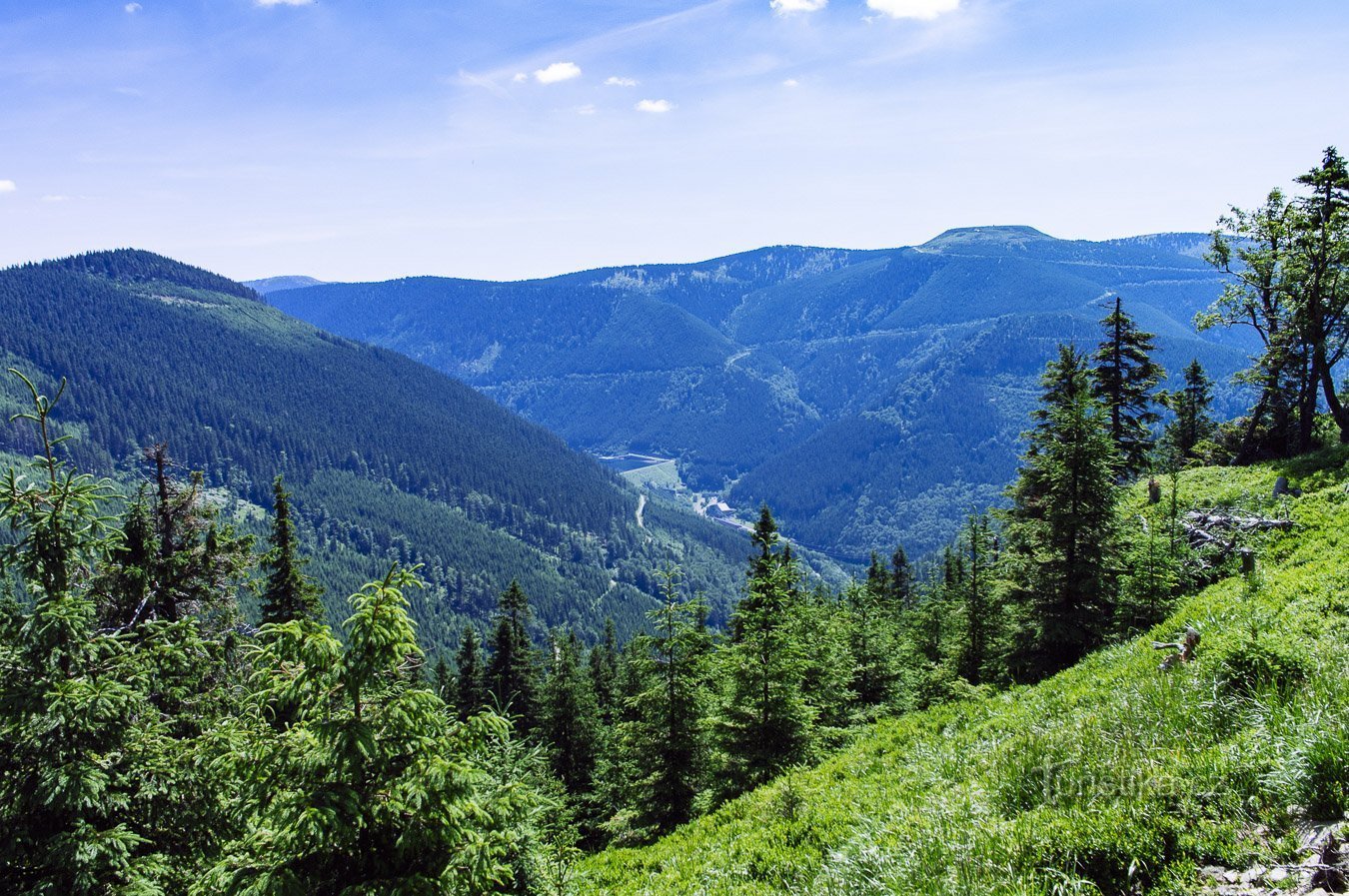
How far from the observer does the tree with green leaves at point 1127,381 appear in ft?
112

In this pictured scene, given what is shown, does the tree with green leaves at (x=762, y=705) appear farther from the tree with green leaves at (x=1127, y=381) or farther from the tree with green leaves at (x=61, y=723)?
the tree with green leaves at (x=1127, y=381)

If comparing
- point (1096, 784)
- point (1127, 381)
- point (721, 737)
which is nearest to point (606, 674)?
point (721, 737)

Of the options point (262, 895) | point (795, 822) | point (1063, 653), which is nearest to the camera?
point (262, 895)

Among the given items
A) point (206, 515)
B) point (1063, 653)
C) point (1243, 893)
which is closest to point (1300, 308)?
point (1063, 653)

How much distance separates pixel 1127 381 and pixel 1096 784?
113ft

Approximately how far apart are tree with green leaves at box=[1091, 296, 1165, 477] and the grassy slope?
21.3 metres

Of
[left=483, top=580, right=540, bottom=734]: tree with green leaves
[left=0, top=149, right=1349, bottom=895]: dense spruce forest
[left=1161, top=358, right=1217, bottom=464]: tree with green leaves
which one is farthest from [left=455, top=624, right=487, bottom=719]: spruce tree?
[left=1161, top=358, right=1217, bottom=464]: tree with green leaves

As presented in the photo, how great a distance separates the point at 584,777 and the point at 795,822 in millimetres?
30991

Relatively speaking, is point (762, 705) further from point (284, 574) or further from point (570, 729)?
point (570, 729)

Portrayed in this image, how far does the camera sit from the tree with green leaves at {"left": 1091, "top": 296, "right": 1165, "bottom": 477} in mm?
34156

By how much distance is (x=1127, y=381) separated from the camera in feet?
115

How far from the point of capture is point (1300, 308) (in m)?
26.0

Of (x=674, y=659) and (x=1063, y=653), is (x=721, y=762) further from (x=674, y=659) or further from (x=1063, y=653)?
(x=1063, y=653)

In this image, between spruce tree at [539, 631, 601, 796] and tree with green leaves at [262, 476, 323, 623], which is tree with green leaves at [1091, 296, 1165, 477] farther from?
tree with green leaves at [262, 476, 323, 623]
